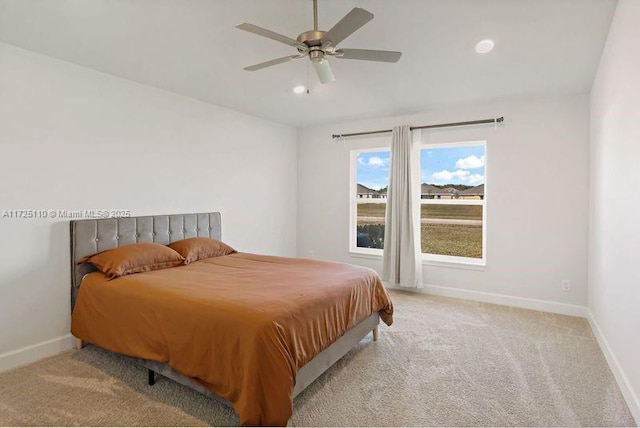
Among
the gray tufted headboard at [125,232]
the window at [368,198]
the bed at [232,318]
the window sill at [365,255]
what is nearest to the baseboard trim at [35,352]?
the bed at [232,318]

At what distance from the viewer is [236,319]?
197 centimetres

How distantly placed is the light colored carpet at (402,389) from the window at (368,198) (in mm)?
2302

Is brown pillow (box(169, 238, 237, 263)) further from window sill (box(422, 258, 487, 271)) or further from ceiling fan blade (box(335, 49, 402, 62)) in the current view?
window sill (box(422, 258, 487, 271))

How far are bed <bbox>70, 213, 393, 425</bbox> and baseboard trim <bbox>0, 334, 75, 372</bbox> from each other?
14cm

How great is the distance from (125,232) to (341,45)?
264 centimetres

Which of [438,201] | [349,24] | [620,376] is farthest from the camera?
[438,201]

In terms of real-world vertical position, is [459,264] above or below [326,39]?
below

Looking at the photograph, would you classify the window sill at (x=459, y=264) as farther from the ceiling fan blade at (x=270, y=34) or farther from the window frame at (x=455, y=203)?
the ceiling fan blade at (x=270, y=34)

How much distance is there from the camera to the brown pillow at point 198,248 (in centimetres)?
356

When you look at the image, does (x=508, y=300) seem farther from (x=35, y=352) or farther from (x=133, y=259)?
(x=35, y=352)

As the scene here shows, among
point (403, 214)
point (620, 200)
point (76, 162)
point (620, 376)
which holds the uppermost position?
point (76, 162)

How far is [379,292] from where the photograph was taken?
3133 mm

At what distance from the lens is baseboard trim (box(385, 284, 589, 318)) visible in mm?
3881

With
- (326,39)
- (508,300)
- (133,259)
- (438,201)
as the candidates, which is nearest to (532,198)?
(438,201)
